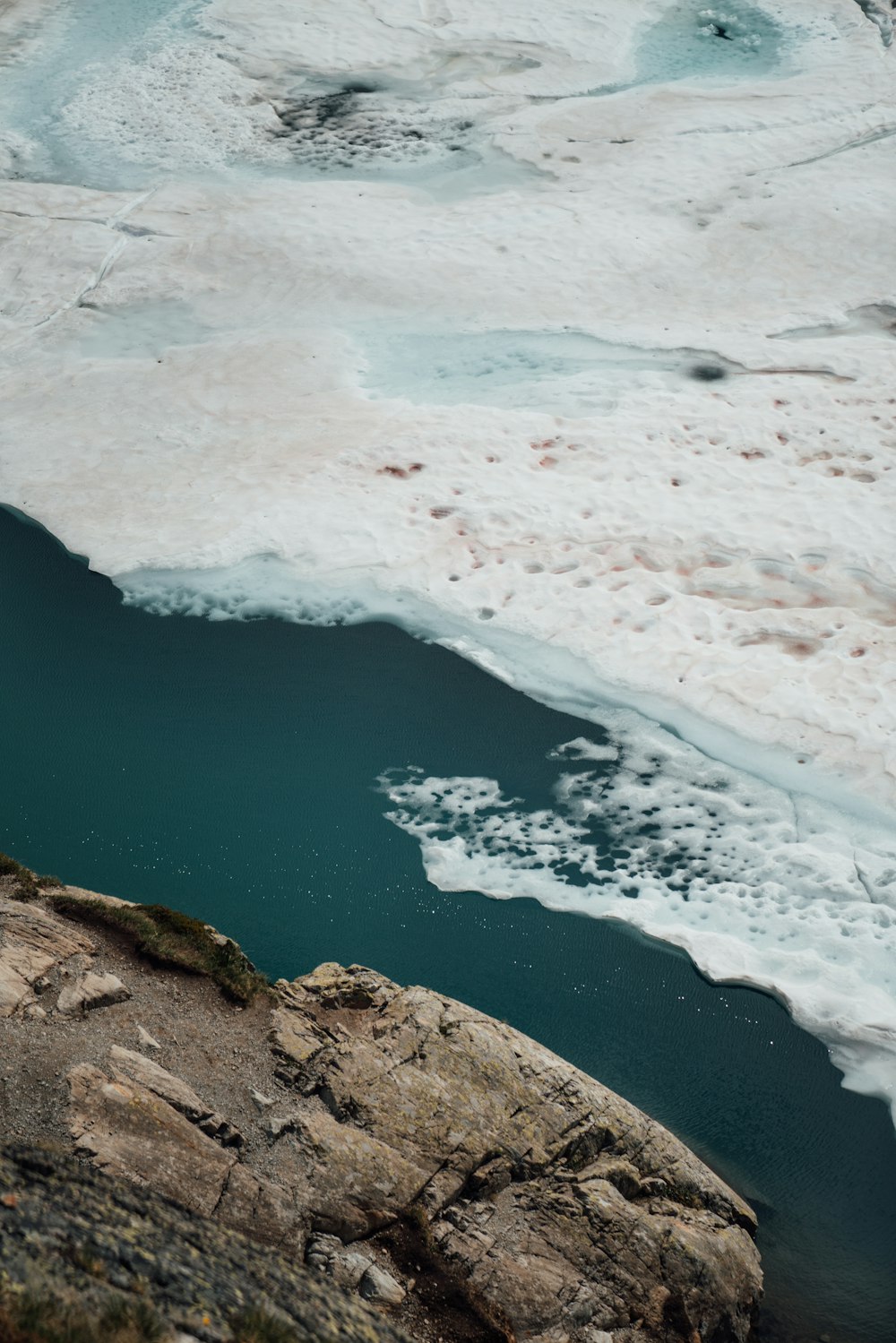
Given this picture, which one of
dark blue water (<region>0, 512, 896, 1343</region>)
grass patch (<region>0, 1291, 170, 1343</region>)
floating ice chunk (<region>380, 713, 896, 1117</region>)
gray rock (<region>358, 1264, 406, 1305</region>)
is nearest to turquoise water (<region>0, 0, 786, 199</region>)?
dark blue water (<region>0, 512, 896, 1343</region>)

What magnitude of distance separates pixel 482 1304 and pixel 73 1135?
2.01 m

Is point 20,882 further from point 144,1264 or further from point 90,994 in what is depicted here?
point 144,1264

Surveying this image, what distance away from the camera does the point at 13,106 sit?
1638 centimetres

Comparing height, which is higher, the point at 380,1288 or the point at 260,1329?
the point at 260,1329

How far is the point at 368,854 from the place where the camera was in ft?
26.1

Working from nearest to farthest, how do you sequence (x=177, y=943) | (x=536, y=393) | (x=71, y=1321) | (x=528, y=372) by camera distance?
(x=71, y=1321) < (x=177, y=943) < (x=536, y=393) < (x=528, y=372)

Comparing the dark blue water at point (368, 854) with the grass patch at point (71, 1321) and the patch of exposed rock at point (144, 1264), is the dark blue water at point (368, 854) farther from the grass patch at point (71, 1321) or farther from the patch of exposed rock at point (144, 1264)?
the grass patch at point (71, 1321)

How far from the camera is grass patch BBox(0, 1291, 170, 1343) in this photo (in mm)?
3324

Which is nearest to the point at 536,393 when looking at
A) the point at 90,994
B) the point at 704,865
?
the point at 704,865

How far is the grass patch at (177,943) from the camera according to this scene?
6.49m

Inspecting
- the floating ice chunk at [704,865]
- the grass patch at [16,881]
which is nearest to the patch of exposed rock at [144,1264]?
the grass patch at [16,881]

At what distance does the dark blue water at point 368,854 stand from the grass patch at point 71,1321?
3542 millimetres

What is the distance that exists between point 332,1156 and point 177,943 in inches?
67.9

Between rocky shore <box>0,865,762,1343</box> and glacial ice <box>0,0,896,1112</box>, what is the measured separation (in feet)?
5.13
